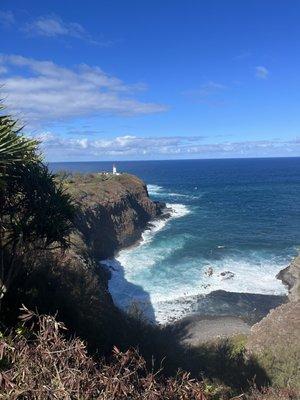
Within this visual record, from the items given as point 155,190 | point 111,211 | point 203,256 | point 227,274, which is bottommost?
point 227,274

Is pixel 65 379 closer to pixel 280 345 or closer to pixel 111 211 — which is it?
pixel 280 345

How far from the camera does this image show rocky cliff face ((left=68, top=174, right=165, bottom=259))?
46.2 meters

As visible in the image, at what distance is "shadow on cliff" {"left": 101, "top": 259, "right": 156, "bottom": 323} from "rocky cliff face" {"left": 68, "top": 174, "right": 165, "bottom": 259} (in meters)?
3.65

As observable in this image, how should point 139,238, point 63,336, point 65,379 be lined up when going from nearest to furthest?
point 65,379 < point 63,336 < point 139,238

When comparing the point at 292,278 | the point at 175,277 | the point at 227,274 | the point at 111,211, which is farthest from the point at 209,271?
the point at 111,211

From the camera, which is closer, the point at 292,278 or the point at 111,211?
the point at 292,278

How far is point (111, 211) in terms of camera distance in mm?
53688

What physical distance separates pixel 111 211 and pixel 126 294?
1861 cm

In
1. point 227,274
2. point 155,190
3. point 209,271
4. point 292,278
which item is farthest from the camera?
point 155,190

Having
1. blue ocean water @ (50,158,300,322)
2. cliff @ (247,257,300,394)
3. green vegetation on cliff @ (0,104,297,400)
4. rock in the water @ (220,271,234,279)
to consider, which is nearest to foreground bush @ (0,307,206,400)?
green vegetation on cliff @ (0,104,297,400)

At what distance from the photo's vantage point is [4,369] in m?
6.52

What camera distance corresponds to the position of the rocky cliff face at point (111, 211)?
46219 mm

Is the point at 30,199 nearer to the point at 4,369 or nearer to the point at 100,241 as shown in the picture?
the point at 4,369

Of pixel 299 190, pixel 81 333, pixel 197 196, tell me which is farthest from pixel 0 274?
pixel 299 190
